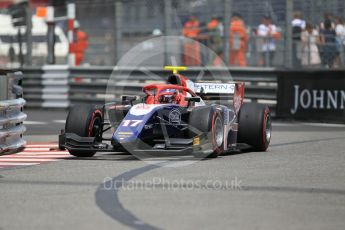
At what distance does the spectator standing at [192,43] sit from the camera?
20484 mm

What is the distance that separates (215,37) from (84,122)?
9219 millimetres

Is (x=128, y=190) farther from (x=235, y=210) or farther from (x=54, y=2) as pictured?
(x=54, y=2)

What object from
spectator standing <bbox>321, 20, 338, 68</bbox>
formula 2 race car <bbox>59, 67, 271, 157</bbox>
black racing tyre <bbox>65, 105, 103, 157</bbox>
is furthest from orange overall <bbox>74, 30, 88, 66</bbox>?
black racing tyre <bbox>65, 105, 103, 157</bbox>

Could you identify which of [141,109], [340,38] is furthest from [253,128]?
[340,38]

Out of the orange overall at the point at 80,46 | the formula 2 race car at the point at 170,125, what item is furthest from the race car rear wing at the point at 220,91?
the orange overall at the point at 80,46

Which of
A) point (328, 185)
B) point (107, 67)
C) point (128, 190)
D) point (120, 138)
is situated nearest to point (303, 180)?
point (328, 185)

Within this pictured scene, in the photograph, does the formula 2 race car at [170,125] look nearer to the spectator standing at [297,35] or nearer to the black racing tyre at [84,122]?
the black racing tyre at [84,122]

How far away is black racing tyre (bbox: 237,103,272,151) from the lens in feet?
40.0

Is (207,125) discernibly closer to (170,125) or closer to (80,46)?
(170,125)

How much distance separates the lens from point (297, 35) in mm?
18750

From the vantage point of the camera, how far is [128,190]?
8320 millimetres

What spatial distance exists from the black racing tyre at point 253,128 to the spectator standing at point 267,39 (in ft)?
22.6

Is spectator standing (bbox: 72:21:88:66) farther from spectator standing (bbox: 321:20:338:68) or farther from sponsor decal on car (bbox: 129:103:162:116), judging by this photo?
sponsor decal on car (bbox: 129:103:162:116)

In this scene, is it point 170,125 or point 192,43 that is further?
point 192,43
